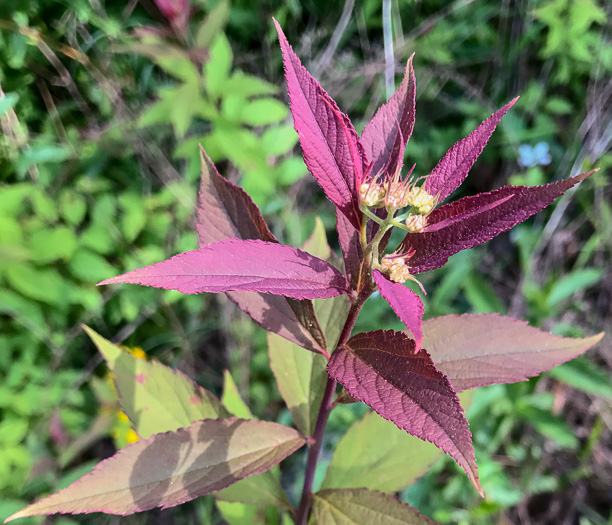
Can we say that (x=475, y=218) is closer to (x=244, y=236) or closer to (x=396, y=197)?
(x=396, y=197)

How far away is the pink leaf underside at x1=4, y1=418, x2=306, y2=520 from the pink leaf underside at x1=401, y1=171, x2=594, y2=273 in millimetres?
379

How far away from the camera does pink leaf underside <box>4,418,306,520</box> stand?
0.58 m

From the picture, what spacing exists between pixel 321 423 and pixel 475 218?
1.39 feet

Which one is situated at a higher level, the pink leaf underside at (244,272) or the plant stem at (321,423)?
the pink leaf underside at (244,272)

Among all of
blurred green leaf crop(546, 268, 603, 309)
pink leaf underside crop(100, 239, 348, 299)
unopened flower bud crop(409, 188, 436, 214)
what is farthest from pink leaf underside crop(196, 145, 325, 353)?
blurred green leaf crop(546, 268, 603, 309)

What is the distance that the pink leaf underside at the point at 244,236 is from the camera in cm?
66

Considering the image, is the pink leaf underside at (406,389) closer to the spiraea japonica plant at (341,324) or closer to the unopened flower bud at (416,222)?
the spiraea japonica plant at (341,324)

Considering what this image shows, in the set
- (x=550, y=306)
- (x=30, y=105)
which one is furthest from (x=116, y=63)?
(x=550, y=306)

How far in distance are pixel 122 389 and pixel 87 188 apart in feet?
5.00

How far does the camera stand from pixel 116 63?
7.29ft

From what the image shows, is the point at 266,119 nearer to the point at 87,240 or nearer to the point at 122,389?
the point at 87,240

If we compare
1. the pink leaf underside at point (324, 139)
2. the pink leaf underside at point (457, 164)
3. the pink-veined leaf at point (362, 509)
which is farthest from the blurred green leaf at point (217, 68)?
the pink-veined leaf at point (362, 509)

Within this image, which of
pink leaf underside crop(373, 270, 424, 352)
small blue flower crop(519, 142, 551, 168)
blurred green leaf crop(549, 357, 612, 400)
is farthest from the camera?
small blue flower crop(519, 142, 551, 168)

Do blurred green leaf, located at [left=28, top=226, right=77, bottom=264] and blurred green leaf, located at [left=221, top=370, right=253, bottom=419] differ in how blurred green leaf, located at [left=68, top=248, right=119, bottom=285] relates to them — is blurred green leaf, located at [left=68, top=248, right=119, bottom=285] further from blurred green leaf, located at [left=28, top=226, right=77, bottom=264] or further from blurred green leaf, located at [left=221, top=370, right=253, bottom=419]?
blurred green leaf, located at [left=221, top=370, right=253, bottom=419]
